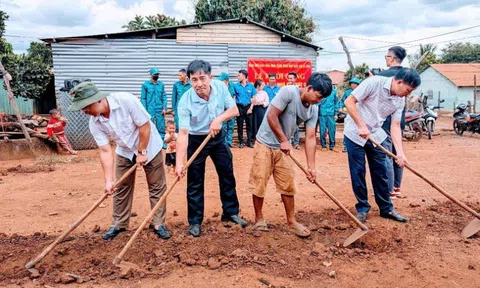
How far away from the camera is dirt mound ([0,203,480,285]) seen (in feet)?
10.2

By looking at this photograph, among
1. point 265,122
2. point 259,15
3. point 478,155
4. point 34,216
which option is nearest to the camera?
point 265,122

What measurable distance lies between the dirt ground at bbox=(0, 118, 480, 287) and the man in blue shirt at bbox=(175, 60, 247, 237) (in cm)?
33

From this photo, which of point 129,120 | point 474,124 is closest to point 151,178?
point 129,120

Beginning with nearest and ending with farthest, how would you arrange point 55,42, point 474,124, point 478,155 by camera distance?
point 478,155 < point 55,42 < point 474,124

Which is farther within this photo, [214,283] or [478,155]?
[478,155]

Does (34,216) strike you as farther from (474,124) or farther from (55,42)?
(474,124)

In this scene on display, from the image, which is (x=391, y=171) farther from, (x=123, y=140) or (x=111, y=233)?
(x=111, y=233)

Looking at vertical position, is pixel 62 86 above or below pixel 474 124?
above

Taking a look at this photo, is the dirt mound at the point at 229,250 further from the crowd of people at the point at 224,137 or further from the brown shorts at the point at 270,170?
the brown shorts at the point at 270,170

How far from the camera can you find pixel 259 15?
682 inches

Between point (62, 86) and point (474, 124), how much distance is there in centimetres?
1232

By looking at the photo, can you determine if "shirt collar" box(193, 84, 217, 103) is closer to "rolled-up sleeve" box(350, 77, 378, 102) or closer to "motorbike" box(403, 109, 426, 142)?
"rolled-up sleeve" box(350, 77, 378, 102)

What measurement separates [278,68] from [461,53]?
133ft

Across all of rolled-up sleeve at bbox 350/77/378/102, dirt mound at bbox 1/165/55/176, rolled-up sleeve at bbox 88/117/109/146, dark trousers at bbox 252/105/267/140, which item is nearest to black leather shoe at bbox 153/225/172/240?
rolled-up sleeve at bbox 88/117/109/146
